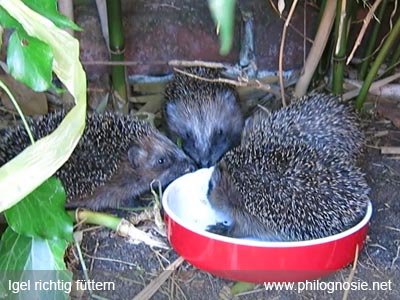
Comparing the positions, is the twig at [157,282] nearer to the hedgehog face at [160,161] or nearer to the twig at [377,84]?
the hedgehog face at [160,161]

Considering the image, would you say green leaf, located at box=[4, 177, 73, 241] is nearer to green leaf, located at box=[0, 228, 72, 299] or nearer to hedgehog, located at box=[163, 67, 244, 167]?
green leaf, located at box=[0, 228, 72, 299]

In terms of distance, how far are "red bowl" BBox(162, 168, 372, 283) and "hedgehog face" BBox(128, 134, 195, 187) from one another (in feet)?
1.73

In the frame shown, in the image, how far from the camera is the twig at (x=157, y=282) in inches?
84.1

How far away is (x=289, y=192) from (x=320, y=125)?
1.77 ft

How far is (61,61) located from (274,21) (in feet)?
7.09

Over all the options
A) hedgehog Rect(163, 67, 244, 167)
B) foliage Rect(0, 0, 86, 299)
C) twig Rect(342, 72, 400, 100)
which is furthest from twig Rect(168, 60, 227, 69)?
foliage Rect(0, 0, 86, 299)

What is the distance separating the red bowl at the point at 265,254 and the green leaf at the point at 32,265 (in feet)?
1.37

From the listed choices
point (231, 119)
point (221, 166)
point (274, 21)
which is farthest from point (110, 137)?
point (274, 21)

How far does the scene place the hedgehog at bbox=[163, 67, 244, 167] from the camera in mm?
3016

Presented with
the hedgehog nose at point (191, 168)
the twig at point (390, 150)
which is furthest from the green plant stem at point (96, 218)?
the twig at point (390, 150)

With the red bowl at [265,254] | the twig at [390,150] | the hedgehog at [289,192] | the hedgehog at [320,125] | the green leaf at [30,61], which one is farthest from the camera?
the twig at [390,150]

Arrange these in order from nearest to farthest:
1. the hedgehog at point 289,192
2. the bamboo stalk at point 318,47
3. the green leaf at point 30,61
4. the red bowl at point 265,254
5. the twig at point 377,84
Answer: the green leaf at point 30,61 → the red bowl at point 265,254 → the hedgehog at point 289,192 → the bamboo stalk at point 318,47 → the twig at point 377,84

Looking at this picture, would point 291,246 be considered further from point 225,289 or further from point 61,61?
point 61,61

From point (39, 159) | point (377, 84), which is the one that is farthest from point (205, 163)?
point (39, 159)
